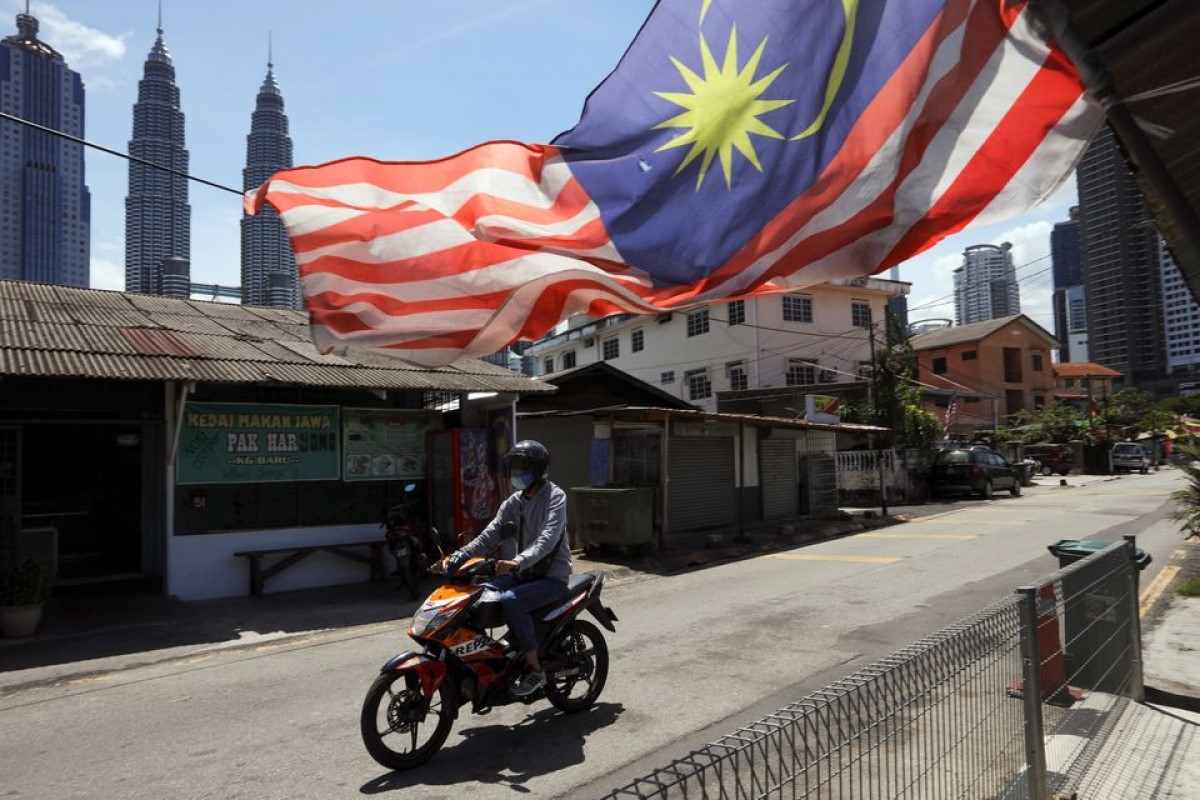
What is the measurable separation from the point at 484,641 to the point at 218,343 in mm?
8751

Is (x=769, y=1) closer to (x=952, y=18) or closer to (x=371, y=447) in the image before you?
(x=952, y=18)

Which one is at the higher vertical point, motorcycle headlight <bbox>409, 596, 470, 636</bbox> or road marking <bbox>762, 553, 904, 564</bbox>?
motorcycle headlight <bbox>409, 596, 470, 636</bbox>

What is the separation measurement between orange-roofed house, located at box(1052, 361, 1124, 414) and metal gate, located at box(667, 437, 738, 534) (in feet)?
173

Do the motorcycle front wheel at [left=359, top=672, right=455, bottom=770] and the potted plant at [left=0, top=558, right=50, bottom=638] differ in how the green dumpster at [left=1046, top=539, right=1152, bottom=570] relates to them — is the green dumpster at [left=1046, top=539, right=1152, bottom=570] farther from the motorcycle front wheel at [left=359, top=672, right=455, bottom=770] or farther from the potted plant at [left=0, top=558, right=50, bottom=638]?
the potted plant at [left=0, top=558, right=50, bottom=638]

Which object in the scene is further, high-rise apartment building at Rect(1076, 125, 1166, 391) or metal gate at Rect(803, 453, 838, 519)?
metal gate at Rect(803, 453, 838, 519)

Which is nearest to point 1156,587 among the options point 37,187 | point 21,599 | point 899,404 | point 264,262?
point 21,599

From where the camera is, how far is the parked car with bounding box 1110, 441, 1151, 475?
41.5m

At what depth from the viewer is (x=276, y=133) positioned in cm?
4272

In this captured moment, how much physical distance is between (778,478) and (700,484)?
404 centimetres

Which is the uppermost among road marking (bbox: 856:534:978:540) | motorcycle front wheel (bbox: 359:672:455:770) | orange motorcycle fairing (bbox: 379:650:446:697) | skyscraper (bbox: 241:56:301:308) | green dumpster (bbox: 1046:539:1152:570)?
skyscraper (bbox: 241:56:301:308)

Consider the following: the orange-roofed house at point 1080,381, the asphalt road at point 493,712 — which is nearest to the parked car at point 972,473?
the asphalt road at point 493,712

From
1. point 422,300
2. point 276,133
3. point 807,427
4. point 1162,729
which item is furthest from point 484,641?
point 276,133

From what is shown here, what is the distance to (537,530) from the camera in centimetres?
582

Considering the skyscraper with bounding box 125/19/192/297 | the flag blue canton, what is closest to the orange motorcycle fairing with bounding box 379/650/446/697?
the flag blue canton
